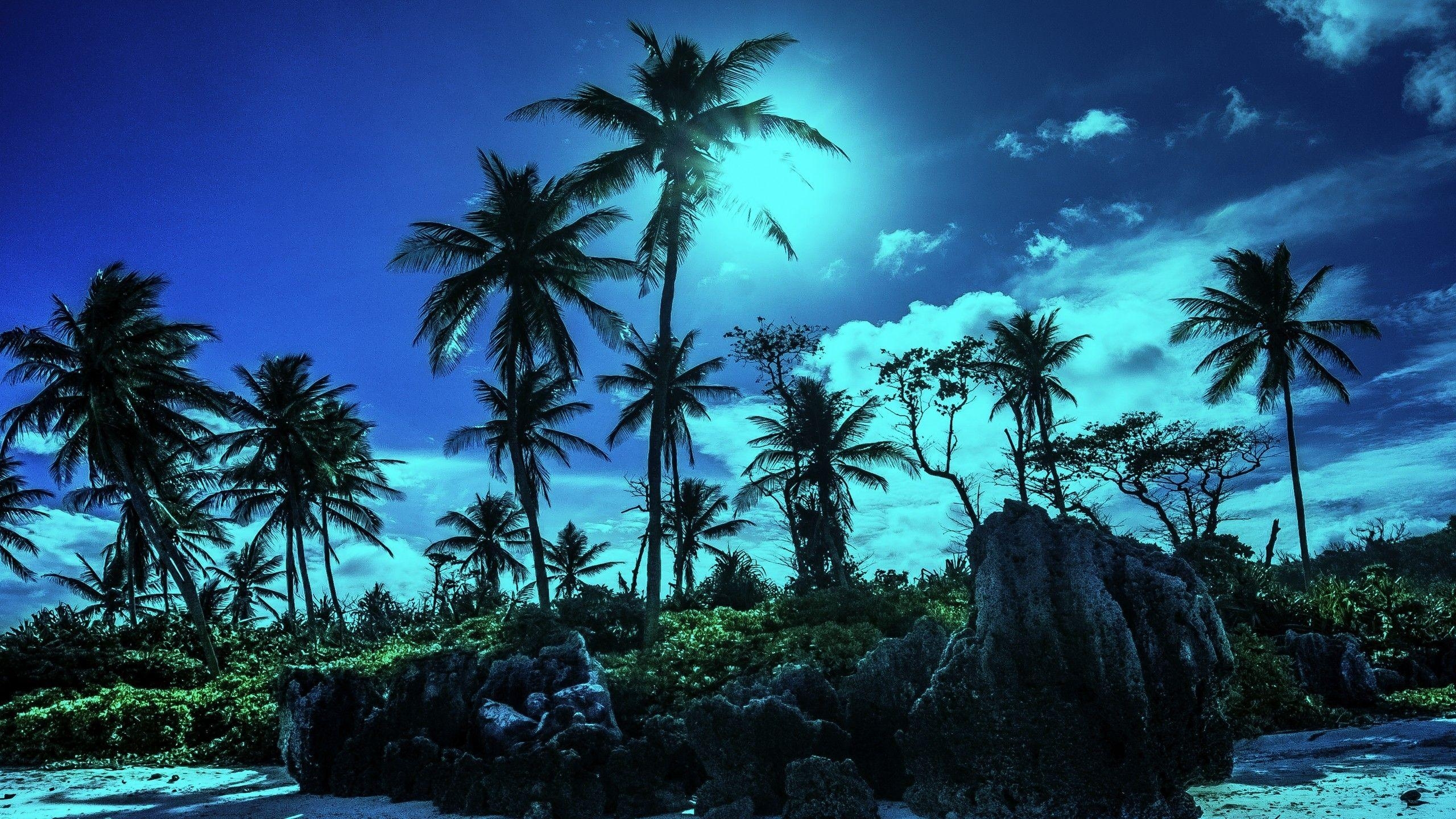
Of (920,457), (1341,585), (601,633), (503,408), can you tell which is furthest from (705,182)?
(1341,585)

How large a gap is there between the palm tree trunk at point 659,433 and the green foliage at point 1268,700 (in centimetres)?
945

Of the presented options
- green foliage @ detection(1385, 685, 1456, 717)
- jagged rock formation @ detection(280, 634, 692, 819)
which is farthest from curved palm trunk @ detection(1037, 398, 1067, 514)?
jagged rock formation @ detection(280, 634, 692, 819)

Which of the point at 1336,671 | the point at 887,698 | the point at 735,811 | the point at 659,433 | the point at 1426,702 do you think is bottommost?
the point at 1426,702

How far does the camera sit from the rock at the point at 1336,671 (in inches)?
514

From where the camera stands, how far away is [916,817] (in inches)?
281

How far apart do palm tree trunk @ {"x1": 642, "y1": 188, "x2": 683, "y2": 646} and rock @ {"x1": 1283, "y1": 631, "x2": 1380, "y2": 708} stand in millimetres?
11057

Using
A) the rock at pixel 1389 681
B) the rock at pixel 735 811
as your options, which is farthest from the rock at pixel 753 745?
the rock at pixel 1389 681

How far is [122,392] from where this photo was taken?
71.5ft

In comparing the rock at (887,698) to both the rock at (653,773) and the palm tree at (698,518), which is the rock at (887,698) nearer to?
the rock at (653,773)

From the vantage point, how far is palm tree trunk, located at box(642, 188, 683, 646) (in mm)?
16672

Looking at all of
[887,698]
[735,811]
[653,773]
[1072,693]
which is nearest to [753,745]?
[735,811]

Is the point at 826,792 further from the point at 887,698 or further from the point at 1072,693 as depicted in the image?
the point at 1072,693

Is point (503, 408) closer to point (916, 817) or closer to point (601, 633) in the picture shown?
point (601, 633)

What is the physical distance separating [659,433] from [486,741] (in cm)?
879
